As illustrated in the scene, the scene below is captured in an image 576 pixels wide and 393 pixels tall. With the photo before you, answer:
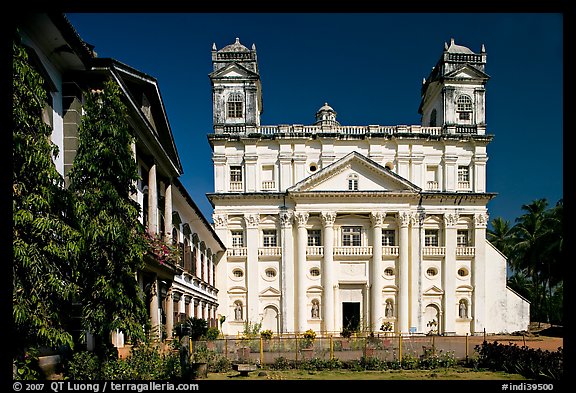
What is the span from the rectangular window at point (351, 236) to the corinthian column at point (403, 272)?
335cm

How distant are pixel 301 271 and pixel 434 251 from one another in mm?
10964

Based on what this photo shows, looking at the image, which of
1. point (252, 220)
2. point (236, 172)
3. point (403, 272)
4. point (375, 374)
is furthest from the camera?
point (236, 172)

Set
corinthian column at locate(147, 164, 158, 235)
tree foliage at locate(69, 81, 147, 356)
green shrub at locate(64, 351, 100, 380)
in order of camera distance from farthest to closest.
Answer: corinthian column at locate(147, 164, 158, 235)
tree foliage at locate(69, 81, 147, 356)
green shrub at locate(64, 351, 100, 380)

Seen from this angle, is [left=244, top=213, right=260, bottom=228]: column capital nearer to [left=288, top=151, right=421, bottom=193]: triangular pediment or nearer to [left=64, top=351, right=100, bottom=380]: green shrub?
[left=288, top=151, right=421, bottom=193]: triangular pediment

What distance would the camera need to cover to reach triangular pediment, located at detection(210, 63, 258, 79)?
3997 cm

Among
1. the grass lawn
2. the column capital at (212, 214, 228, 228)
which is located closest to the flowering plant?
the grass lawn

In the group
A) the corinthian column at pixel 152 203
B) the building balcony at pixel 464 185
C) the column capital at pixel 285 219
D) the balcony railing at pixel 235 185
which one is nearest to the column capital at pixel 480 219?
the building balcony at pixel 464 185

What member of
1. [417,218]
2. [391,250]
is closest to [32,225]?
[391,250]

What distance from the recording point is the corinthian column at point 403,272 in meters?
38.1

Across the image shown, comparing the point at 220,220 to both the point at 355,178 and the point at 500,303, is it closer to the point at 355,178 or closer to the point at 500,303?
the point at 355,178

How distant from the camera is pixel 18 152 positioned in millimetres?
7242

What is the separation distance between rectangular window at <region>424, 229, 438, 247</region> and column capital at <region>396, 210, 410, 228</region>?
7.76ft

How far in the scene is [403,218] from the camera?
38562 millimetres
